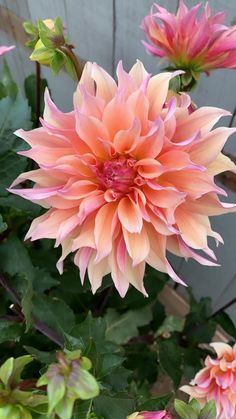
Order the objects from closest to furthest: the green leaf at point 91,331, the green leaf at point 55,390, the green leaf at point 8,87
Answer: the green leaf at point 55,390 < the green leaf at point 91,331 < the green leaf at point 8,87

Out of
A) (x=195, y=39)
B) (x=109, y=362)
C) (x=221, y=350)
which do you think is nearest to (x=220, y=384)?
(x=221, y=350)

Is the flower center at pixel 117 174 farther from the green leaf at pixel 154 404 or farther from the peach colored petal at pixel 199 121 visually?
the green leaf at pixel 154 404

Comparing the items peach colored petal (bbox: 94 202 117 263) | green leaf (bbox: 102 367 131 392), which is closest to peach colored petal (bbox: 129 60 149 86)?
peach colored petal (bbox: 94 202 117 263)

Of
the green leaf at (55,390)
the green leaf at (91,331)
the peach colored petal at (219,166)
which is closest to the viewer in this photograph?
the green leaf at (55,390)

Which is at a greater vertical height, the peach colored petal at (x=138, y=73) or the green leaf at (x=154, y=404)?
the peach colored petal at (x=138, y=73)

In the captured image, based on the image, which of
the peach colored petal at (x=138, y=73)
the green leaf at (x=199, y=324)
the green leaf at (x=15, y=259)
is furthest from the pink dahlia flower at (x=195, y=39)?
the green leaf at (x=199, y=324)

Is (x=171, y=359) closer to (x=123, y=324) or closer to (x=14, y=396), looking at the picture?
(x=123, y=324)
